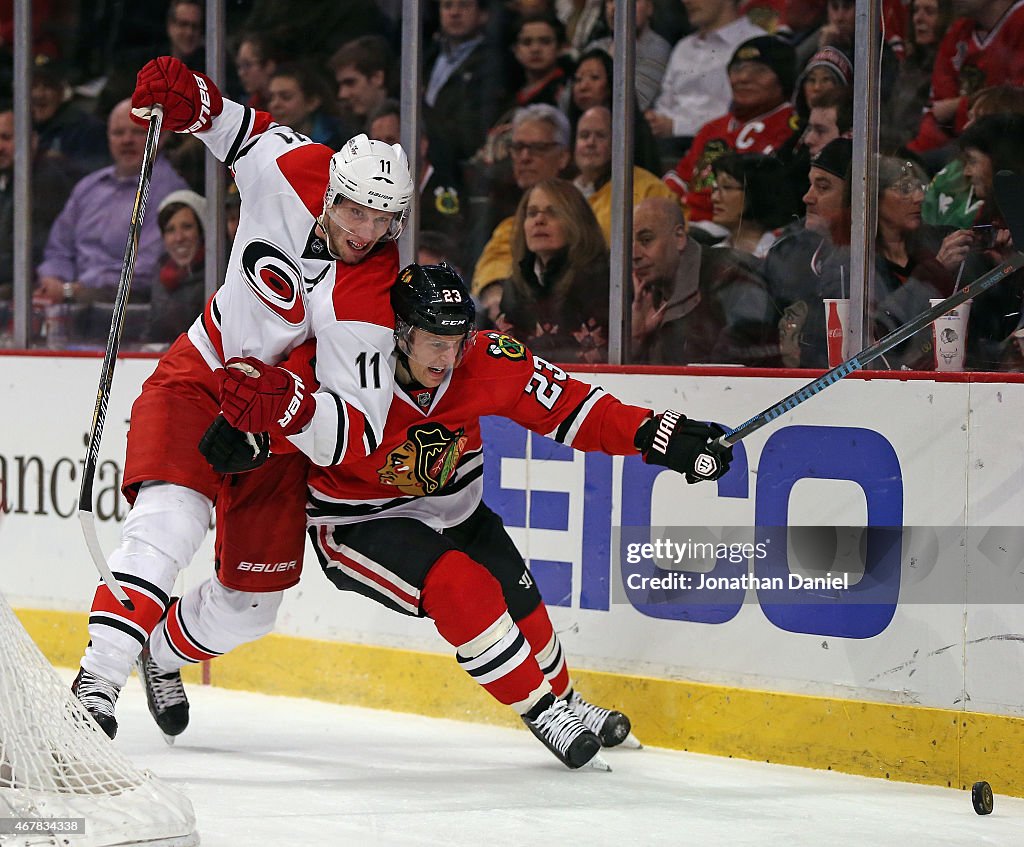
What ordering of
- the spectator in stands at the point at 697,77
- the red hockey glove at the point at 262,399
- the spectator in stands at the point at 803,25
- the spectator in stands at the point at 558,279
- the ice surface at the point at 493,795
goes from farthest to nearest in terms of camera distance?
1. the spectator in stands at the point at 558,279
2. the spectator in stands at the point at 697,77
3. the spectator in stands at the point at 803,25
4. the red hockey glove at the point at 262,399
5. the ice surface at the point at 493,795

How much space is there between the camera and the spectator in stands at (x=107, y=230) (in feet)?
15.6

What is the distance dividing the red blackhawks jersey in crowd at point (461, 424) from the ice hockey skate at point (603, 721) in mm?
574

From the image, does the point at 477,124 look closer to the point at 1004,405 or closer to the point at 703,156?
the point at 703,156

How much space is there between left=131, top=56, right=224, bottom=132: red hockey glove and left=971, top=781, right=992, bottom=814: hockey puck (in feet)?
6.63

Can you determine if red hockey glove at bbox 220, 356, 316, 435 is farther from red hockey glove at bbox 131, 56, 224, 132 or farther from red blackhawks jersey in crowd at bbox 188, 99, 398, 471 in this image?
red hockey glove at bbox 131, 56, 224, 132

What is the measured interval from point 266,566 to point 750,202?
144 cm

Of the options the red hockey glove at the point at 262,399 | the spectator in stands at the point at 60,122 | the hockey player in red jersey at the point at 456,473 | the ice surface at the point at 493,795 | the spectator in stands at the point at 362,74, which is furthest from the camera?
the spectator in stands at the point at 60,122

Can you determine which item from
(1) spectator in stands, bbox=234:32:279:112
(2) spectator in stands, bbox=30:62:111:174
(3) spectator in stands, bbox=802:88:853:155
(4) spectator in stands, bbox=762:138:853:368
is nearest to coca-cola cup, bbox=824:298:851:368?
→ (4) spectator in stands, bbox=762:138:853:368

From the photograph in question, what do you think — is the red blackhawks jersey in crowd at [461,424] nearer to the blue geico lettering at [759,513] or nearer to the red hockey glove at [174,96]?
the blue geico lettering at [759,513]

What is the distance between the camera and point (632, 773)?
10.8ft

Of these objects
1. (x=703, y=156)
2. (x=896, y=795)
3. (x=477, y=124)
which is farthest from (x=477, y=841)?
(x=477, y=124)

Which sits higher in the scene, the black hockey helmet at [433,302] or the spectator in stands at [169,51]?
the spectator in stands at [169,51]

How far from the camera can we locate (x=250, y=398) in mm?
2881

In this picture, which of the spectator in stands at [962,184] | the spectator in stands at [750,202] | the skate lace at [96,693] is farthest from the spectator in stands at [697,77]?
the skate lace at [96,693]
